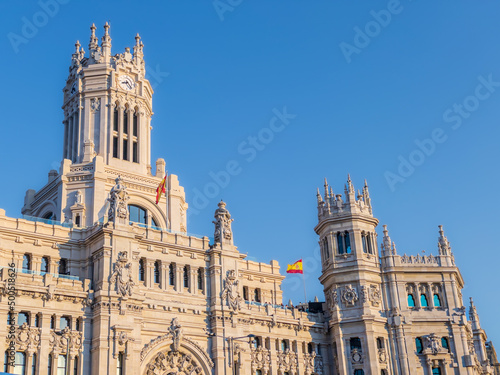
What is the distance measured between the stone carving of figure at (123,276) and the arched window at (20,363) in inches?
388

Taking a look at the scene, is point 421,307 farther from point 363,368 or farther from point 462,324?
point 363,368

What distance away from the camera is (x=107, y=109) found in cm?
8525

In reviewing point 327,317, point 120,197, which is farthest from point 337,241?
point 120,197

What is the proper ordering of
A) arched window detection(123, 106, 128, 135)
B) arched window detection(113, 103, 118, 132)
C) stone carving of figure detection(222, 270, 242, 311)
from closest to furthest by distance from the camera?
1. stone carving of figure detection(222, 270, 242, 311)
2. arched window detection(113, 103, 118, 132)
3. arched window detection(123, 106, 128, 135)

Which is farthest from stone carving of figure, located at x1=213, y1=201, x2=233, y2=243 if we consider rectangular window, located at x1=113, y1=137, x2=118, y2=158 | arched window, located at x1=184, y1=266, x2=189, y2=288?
rectangular window, located at x1=113, y1=137, x2=118, y2=158

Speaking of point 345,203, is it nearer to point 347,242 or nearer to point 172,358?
point 347,242

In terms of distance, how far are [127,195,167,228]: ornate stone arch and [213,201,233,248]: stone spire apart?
880 cm

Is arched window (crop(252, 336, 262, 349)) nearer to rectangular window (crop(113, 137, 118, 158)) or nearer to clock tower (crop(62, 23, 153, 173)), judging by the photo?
clock tower (crop(62, 23, 153, 173))

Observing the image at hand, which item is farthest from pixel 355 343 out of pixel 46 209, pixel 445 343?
pixel 46 209

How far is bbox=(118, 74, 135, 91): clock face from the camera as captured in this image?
88.1m

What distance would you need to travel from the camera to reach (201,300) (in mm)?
71250

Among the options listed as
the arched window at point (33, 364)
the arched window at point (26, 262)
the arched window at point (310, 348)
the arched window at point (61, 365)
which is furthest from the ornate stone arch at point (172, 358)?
the arched window at point (310, 348)

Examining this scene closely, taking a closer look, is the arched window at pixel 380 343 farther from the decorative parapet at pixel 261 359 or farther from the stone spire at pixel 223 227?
the stone spire at pixel 223 227

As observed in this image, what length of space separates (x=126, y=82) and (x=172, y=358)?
122ft
